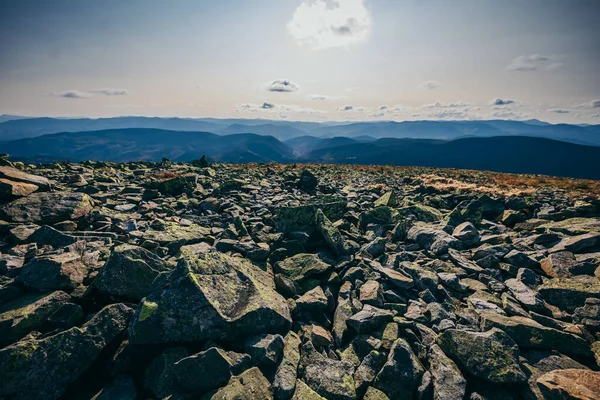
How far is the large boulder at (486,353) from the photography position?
5.52 metres

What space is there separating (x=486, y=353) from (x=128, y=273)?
8412 mm

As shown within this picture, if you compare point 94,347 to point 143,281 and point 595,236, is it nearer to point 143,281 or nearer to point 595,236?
point 143,281

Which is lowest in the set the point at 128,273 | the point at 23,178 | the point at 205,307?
the point at 205,307

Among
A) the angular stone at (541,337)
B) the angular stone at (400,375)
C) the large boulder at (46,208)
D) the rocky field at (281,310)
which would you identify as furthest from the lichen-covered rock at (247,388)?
the large boulder at (46,208)

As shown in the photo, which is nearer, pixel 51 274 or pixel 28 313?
pixel 28 313

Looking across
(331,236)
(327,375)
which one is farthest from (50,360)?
(331,236)

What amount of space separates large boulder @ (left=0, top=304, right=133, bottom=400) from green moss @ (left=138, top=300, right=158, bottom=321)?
0.70 m

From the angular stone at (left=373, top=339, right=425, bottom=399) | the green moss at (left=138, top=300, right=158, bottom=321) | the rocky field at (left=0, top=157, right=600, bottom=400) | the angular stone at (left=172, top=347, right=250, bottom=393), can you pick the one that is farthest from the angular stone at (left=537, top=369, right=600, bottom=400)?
the green moss at (left=138, top=300, right=158, bottom=321)

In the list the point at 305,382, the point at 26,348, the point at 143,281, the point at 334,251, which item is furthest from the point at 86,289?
the point at 334,251

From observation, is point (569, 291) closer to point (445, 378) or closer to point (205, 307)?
point (445, 378)

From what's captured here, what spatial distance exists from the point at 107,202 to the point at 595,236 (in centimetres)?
2064

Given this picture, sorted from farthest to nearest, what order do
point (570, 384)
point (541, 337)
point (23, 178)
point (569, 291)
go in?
point (23, 178)
point (569, 291)
point (541, 337)
point (570, 384)

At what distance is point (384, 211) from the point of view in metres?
14.5

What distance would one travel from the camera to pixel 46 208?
1020 centimetres
